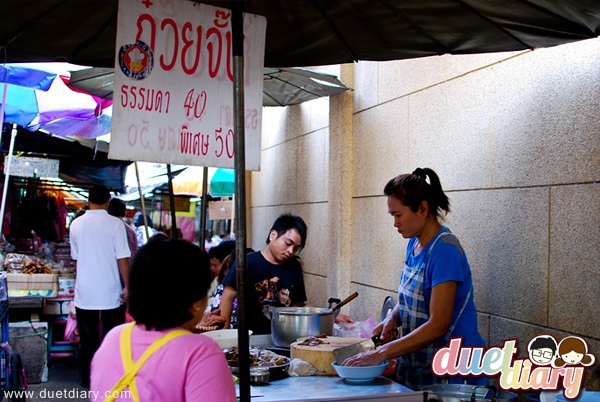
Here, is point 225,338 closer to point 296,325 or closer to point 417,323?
point 296,325

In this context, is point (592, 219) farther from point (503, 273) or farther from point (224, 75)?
point (224, 75)

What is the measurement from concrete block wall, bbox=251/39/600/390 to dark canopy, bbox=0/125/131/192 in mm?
5979

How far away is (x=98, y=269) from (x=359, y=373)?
4158 millimetres

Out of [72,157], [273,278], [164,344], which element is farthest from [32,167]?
[164,344]

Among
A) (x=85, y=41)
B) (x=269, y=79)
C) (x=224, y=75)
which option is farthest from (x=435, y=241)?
(x=269, y=79)

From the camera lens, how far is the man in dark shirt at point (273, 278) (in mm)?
3678

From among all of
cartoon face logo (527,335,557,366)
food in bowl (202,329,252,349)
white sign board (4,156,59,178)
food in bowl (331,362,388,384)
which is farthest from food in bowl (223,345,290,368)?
white sign board (4,156,59,178)

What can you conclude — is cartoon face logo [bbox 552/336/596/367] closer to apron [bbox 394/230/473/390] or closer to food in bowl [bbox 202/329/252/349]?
apron [bbox 394/230/473/390]

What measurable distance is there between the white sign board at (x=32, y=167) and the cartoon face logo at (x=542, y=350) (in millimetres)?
7198

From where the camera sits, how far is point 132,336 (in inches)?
63.6

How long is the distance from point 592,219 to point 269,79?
3.72 meters

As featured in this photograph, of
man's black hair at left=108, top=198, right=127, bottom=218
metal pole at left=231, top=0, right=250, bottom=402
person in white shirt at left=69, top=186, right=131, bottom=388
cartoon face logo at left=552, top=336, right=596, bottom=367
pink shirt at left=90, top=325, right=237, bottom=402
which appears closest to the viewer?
pink shirt at left=90, top=325, right=237, bottom=402

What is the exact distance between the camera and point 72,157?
1017 cm

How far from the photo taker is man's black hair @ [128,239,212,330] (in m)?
1.59
